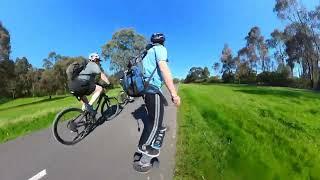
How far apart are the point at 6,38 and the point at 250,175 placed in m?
52.9

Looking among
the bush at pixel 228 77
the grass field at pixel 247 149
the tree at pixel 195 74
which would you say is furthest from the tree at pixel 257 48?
the grass field at pixel 247 149

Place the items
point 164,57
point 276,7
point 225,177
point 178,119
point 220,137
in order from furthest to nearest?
point 276,7 → point 178,119 → point 220,137 → point 225,177 → point 164,57

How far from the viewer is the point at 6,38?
54281 mm

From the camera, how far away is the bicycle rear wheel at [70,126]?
8789 millimetres

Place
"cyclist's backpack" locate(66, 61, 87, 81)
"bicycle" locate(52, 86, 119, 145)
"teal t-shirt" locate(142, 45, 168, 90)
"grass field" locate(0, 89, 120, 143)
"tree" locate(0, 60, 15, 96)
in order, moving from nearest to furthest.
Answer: "teal t-shirt" locate(142, 45, 168, 90)
"cyclist's backpack" locate(66, 61, 87, 81)
"bicycle" locate(52, 86, 119, 145)
"grass field" locate(0, 89, 120, 143)
"tree" locate(0, 60, 15, 96)

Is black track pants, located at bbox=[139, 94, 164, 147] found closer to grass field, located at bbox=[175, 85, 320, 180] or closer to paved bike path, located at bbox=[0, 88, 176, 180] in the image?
paved bike path, located at bbox=[0, 88, 176, 180]

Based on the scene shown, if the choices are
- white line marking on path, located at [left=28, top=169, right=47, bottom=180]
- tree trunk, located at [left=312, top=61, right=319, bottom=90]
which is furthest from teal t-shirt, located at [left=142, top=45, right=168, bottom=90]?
tree trunk, located at [left=312, top=61, right=319, bottom=90]

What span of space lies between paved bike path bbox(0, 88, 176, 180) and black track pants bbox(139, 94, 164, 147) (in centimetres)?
53

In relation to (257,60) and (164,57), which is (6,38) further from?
(257,60)

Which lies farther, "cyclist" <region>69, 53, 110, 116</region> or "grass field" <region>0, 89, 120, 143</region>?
"grass field" <region>0, 89, 120, 143</region>

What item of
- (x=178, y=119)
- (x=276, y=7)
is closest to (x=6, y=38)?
(x=276, y=7)

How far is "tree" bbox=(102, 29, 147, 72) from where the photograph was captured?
9288 centimetres

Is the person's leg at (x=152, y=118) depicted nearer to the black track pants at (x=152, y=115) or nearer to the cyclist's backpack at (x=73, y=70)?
the black track pants at (x=152, y=115)

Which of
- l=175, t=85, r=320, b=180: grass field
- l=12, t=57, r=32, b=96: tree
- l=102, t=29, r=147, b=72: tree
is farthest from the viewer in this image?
l=12, t=57, r=32, b=96: tree
